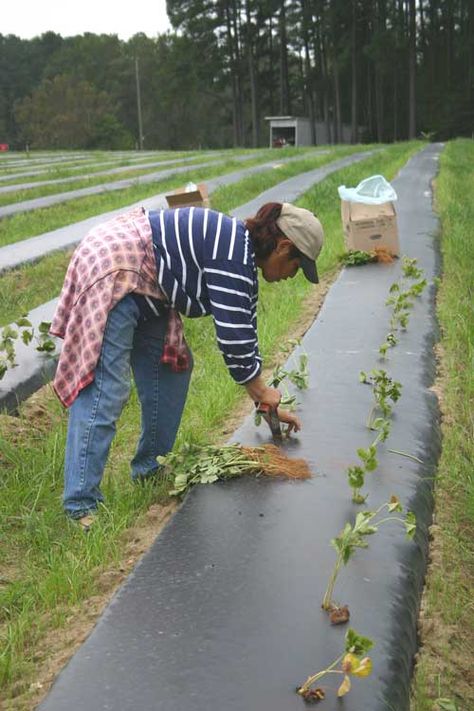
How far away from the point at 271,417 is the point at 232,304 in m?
0.64

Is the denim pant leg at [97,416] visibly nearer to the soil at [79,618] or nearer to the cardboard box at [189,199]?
the soil at [79,618]

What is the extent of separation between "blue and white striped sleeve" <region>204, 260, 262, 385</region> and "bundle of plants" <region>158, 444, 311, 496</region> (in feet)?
1.46

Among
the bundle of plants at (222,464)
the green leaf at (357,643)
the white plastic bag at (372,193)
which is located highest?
the white plastic bag at (372,193)

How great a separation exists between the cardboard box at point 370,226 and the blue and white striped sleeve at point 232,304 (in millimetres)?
4512

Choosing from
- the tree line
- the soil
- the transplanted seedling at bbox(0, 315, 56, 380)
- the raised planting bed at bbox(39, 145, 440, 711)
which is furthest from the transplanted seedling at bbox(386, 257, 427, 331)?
the tree line

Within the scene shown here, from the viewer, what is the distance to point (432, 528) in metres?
2.77

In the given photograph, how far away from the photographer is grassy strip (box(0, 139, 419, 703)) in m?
2.15

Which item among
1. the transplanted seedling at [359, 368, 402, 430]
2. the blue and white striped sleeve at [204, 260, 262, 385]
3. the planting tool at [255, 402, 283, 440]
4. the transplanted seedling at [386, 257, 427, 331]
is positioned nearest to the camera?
the blue and white striped sleeve at [204, 260, 262, 385]

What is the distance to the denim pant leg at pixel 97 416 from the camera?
2.65m

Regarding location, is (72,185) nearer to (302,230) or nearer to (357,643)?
(302,230)

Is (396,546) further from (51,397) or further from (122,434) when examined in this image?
(51,397)

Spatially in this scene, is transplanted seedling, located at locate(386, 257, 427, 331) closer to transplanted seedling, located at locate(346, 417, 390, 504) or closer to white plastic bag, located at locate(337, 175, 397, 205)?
white plastic bag, located at locate(337, 175, 397, 205)

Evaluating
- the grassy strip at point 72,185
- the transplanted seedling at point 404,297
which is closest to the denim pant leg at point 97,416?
the transplanted seedling at point 404,297

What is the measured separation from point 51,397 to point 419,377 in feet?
6.19
